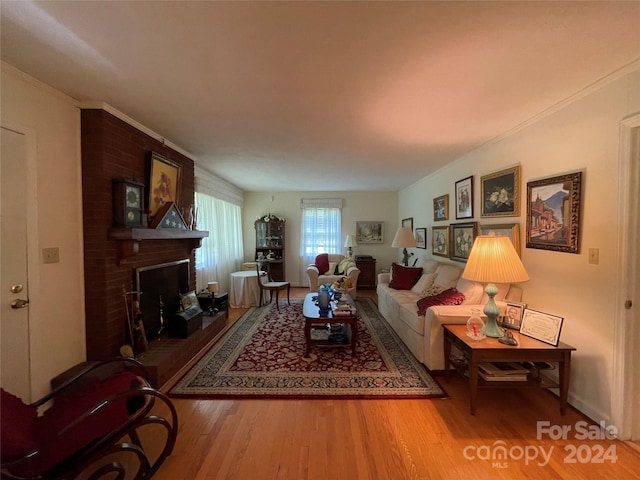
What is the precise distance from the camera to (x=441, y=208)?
4254mm

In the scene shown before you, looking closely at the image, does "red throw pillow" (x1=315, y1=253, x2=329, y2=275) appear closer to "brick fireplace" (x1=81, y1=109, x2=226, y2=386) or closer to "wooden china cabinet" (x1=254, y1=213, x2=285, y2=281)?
"wooden china cabinet" (x1=254, y1=213, x2=285, y2=281)

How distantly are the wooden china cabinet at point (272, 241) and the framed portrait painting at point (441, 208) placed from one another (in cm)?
335

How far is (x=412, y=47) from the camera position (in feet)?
4.84

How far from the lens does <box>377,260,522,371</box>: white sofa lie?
247 cm

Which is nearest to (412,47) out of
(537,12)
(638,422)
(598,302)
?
(537,12)

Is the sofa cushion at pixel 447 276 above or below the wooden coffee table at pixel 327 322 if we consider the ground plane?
above

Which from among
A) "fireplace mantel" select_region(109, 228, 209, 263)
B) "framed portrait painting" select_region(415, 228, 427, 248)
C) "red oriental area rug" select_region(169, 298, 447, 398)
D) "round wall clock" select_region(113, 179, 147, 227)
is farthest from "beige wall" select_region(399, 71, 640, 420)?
"round wall clock" select_region(113, 179, 147, 227)

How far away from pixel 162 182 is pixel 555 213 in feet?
12.7

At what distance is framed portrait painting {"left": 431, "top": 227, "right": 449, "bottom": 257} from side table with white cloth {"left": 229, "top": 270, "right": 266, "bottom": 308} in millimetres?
3225

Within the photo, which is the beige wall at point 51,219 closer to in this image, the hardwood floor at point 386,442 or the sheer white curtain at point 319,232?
the hardwood floor at point 386,442

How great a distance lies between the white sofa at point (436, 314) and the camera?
247 cm

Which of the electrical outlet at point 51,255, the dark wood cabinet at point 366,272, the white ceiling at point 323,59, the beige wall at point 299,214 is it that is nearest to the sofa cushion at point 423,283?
the white ceiling at point 323,59

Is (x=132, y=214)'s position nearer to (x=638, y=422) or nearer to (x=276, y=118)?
(x=276, y=118)

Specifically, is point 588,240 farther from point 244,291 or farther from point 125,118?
point 244,291
